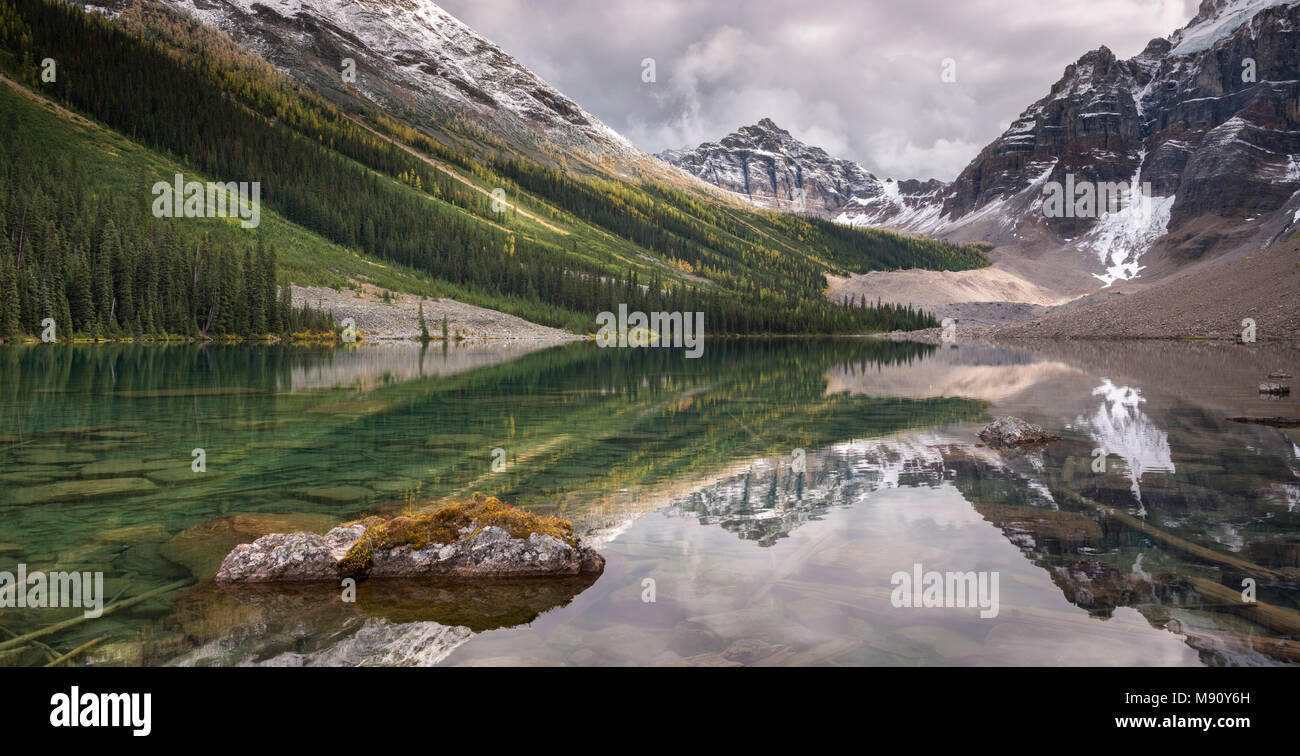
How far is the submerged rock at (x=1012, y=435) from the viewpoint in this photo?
24500 mm

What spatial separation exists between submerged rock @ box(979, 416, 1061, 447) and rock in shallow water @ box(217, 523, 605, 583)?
707 inches

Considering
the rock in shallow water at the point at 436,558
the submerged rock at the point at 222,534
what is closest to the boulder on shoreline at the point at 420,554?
the rock in shallow water at the point at 436,558

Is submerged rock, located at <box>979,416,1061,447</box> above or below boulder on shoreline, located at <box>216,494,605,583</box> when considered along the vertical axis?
above

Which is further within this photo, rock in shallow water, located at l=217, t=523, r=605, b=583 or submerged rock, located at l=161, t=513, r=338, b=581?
submerged rock, located at l=161, t=513, r=338, b=581

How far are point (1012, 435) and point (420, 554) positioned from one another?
2053 centimetres

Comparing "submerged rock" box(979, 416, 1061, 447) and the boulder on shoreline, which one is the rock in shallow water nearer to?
the boulder on shoreline

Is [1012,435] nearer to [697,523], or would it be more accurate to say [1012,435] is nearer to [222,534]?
[697,523]

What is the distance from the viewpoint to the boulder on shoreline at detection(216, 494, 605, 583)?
11312 mm

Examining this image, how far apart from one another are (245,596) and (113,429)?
20.8 m

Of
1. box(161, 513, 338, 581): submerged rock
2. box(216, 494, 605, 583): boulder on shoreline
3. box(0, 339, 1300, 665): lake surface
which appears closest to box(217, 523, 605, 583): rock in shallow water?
box(216, 494, 605, 583): boulder on shoreline

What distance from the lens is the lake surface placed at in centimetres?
892

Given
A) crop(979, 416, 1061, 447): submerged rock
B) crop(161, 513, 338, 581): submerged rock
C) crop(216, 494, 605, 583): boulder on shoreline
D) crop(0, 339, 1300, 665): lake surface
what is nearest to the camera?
crop(0, 339, 1300, 665): lake surface

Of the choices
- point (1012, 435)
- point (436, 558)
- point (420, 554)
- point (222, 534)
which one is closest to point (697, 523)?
point (436, 558)

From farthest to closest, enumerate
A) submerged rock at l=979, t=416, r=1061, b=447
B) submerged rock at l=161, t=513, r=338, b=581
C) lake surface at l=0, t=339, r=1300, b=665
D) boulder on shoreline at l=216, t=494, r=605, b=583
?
1. submerged rock at l=979, t=416, r=1061, b=447
2. submerged rock at l=161, t=513, r=338, b=581
3. boulder on shoreline at l=216, t=494, r=605, b=583
4. lake surface at l=0, t=339, r=1300, b=665
